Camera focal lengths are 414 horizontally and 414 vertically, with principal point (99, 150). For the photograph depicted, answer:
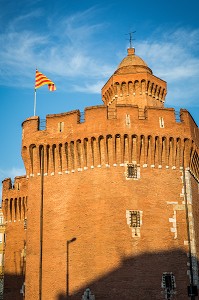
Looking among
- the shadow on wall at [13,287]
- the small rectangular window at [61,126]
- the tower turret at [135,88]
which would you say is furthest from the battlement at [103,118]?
the shadow on wall at [13,287]

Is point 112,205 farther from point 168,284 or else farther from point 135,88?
point 135,88

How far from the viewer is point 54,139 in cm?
3180

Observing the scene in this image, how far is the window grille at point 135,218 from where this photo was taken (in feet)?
96.0

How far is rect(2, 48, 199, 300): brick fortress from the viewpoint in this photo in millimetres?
28344

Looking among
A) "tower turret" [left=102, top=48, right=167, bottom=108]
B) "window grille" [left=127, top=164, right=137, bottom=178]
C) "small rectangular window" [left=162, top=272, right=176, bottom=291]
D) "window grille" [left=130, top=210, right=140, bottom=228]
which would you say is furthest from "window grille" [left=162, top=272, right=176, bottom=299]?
"tower turret" [left=102, top=48, right=167, bottom=108]

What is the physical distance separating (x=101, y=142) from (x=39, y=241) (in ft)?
28.1

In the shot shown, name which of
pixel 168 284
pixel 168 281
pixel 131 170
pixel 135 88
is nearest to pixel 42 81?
pixel 135 88

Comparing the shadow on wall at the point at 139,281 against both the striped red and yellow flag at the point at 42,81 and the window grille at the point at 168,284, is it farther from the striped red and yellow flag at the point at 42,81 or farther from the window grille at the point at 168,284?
the striped red and yellow flag at the point at 42,81

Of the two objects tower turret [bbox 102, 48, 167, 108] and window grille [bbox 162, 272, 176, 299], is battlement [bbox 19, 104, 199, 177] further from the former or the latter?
window grille [bbox 162, 272, 176, 299]

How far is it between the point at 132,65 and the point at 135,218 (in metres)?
16.2

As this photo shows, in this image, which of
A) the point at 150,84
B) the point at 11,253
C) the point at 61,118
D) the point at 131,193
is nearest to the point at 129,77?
the point at 150,84

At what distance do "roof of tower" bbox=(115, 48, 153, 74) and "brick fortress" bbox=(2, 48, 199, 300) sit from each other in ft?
24.5

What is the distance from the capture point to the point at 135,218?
96.6ft

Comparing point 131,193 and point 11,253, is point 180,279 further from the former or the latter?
point 11,253
